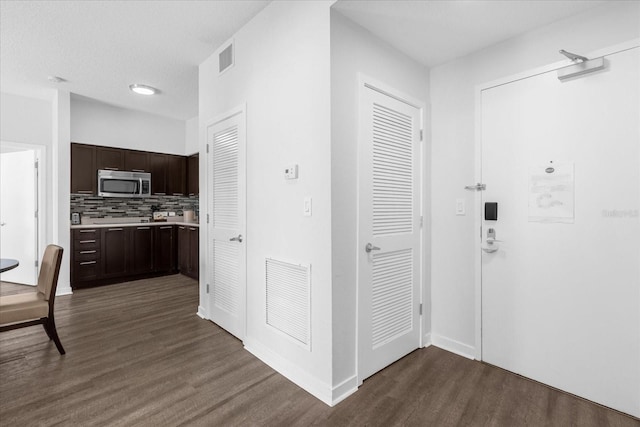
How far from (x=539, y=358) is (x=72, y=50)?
5.05 m

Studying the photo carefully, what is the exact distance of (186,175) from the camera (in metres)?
5.93

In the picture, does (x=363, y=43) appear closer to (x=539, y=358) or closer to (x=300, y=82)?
(x=300, y=82)

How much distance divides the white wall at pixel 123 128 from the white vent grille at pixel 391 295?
5.02m

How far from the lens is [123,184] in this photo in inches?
201

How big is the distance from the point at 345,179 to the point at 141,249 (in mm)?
4484

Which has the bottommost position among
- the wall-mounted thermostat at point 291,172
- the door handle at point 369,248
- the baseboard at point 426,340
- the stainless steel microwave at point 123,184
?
the baseboard at point 426,340

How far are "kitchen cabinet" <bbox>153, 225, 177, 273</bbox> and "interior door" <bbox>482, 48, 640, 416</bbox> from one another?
4932 millimetres

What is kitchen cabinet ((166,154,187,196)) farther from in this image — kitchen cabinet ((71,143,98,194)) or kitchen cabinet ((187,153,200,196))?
kitchen cabinet ((71,143,98,194))

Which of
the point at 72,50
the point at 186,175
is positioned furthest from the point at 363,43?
the point at 186,175

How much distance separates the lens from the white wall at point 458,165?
228 cm

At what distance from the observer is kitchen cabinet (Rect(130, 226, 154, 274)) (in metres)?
5.00

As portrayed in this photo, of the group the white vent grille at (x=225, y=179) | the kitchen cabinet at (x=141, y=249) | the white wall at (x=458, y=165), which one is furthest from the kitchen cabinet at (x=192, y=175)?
the white wall at (x=458, y=165)

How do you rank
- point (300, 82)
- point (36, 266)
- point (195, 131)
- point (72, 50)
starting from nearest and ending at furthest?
point (300, 82) → point (72, 50) → point (36, 266) → point (195, 131)

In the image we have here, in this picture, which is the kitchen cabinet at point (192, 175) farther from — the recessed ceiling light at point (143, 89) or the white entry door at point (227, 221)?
the white entry door at point (227, 221)
